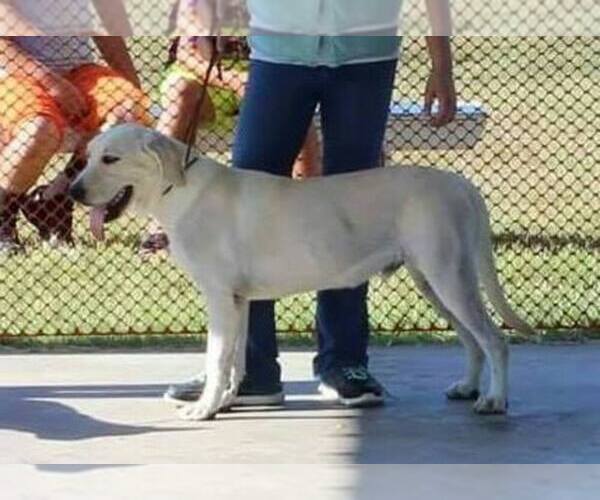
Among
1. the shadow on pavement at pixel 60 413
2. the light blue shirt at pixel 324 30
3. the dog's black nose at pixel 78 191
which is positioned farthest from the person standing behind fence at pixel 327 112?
the dog's black nose at pixel 78 191

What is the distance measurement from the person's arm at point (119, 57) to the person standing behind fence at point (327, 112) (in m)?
2.17

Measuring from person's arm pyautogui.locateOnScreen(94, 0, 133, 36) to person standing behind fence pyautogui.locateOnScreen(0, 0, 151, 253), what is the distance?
75.8 inches

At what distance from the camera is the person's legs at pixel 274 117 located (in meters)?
6.02

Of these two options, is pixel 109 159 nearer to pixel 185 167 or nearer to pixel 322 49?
pixel 185 167

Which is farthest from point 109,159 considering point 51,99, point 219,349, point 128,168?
point 51,99

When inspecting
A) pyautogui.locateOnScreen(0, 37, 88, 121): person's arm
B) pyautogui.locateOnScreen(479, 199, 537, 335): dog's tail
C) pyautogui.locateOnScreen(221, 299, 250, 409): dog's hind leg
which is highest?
pyautogui.locateOnScreen(0, 37, 88, 121): person's arm

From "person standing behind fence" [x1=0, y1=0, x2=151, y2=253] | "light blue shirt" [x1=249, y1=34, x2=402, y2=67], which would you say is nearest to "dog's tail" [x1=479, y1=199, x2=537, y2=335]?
"light blue shirt" [x1=249, y1=34, x2=402, y2=67]

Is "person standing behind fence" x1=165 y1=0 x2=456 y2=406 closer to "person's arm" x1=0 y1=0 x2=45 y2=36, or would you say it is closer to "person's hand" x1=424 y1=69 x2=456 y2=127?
"person's hand" x1=424 y1=69 x2=456 y2=127

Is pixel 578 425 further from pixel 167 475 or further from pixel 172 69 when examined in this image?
pixel 172 69

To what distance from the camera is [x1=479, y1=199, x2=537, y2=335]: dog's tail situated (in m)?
6.03

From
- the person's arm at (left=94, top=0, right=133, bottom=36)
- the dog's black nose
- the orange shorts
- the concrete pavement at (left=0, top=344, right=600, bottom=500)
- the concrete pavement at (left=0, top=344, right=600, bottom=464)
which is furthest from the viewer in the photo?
the orange shorts

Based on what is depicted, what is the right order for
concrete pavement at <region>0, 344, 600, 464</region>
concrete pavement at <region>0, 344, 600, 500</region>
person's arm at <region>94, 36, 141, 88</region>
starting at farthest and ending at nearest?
person's arm at <region>94, 36, 141, 88</region>
concrete pavement at <region>0, 344, 600, 464</region>
concrete pavement at <region>0, 344, 600, 500</region>

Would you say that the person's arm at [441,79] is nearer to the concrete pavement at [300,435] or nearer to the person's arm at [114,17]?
the concrete pavement at [300,435]

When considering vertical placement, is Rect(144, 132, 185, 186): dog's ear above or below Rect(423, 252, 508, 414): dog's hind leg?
above
